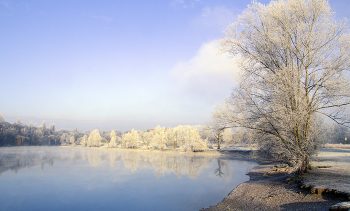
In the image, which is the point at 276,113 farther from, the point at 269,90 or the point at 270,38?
the point at 270,38

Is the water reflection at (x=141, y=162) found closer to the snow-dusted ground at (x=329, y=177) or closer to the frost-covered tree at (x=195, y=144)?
the snow-dusted ground at (x=329, y=177)

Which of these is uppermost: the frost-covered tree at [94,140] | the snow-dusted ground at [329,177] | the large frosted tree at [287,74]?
the large frosted tree at [287,74]

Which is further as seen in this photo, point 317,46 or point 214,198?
point 214,198

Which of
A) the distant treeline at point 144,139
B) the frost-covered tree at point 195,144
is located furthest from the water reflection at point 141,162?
the frost-covered tree at point 195,144

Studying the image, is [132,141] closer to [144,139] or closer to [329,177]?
[144,139]

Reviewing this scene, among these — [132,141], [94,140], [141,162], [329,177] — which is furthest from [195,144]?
[94,140]

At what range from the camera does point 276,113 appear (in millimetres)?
7812

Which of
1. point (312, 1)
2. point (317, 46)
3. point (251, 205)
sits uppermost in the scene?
point (312, 1)

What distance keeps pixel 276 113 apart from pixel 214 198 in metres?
5.24

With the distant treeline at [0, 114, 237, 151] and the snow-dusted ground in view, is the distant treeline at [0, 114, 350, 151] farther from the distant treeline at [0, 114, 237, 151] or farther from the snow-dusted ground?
the snow-dusted ground

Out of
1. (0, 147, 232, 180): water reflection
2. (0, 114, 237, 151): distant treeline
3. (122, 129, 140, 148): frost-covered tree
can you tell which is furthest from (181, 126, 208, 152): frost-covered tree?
(122, 129, 140, 148): frost-covered tree

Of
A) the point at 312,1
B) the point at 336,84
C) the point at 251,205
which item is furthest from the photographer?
the point at 312,1

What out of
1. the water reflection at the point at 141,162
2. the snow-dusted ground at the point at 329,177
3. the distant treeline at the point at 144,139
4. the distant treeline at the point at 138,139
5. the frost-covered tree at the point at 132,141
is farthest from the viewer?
the frost-covered tree at the point at 132,141

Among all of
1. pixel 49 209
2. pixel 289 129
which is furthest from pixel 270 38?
pixel 49 209
